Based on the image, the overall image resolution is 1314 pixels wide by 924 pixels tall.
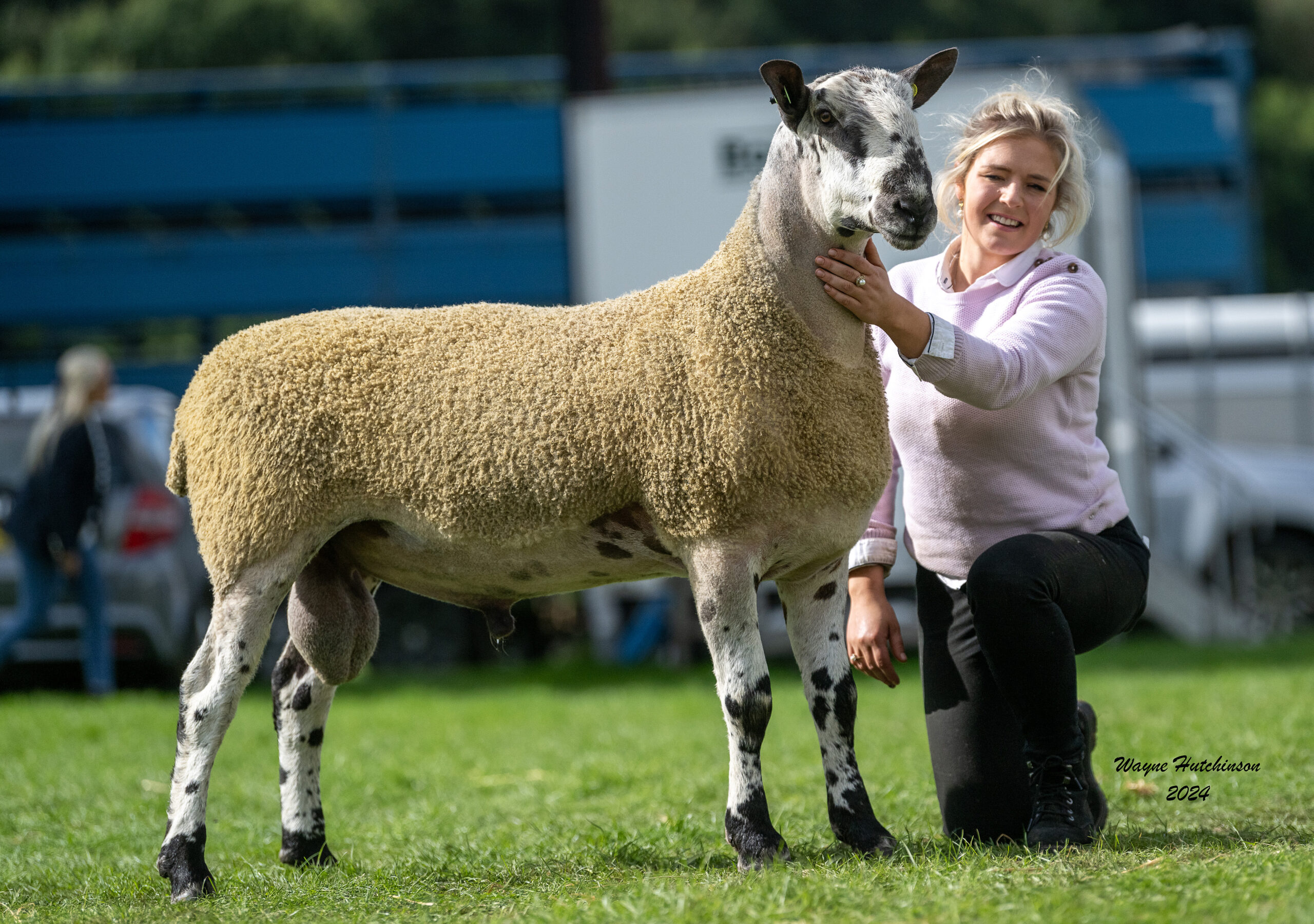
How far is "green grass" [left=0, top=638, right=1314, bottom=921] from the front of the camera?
9.25ft

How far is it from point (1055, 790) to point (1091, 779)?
1.35 ft

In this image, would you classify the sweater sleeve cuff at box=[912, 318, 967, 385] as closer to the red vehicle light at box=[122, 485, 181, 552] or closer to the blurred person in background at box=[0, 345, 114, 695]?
the blurred person in background at box=[0, 345, 114, 695]

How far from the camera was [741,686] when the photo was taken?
10.7ft

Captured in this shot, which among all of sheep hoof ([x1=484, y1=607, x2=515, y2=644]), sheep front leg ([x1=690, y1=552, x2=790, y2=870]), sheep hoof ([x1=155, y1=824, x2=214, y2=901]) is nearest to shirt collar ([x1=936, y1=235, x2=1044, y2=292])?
sheep front leg ([x1=690, y1=552, x2=790, y2=870])

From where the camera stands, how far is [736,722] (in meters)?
3.25

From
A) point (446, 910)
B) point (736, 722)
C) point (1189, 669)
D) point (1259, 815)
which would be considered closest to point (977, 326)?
point (736, 722)

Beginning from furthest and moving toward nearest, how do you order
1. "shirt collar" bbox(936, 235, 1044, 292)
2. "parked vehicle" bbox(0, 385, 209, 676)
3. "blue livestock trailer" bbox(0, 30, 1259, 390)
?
1. "blue livestock trailer" bbox(0, 30, 1259, 390)
2. "parked vehicle" bbox(0, 385, 209, 676)
3. "shirt collar" bbox(936, 235, 1044, 292)

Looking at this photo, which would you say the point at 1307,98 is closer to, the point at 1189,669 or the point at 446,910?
the point at 1189,669

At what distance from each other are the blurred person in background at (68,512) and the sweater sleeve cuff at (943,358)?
21.0 ft

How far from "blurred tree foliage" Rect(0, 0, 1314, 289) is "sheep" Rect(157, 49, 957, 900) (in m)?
30.7

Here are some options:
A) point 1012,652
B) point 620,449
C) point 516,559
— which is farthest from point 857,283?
point 516,559

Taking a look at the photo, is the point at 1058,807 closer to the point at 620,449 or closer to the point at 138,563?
the point at 620,449

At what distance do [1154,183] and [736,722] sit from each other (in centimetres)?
1945

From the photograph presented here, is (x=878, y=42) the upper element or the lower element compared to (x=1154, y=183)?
upper
